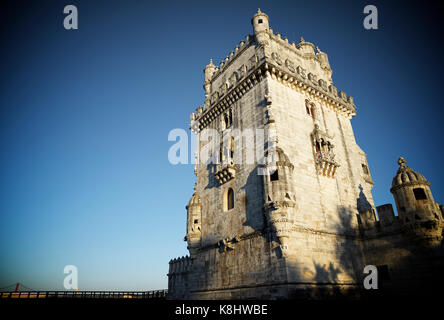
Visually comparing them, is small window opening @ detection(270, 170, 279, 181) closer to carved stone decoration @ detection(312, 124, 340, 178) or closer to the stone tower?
the stone tower

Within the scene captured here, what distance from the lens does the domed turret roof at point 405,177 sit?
17.8m

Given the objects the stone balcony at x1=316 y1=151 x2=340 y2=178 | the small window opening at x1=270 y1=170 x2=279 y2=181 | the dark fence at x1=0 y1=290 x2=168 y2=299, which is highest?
the stone balcony at x1=316 y1=151 x2=340 y2=178

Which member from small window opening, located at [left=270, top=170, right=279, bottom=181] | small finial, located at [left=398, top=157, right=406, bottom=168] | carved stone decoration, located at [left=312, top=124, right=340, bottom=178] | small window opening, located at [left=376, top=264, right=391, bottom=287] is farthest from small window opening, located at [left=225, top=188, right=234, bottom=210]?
small finial, located at [left=398, top=157, right=406, bottom=168]

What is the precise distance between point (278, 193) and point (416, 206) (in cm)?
951

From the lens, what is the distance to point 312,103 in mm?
24484

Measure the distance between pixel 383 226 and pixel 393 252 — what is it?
6.15 ft

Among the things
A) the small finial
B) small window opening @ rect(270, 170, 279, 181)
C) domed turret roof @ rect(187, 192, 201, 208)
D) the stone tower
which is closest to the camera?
the stone tower

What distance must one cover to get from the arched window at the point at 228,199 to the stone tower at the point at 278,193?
0.09m

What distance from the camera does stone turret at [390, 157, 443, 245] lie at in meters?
16.4

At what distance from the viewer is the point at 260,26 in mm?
25359

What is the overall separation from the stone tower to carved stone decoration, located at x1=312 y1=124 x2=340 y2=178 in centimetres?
9

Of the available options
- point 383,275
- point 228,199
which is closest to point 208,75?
point 228,199

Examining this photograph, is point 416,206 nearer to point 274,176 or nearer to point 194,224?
point 274,176
